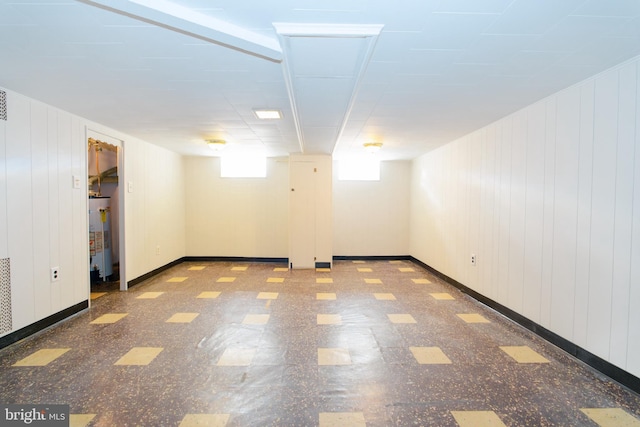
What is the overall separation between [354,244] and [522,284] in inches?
166

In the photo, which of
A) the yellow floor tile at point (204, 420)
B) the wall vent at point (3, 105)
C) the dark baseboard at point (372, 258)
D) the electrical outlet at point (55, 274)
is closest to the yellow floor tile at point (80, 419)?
the yellow floor tile at point (204, 420)

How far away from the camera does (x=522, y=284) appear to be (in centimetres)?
336

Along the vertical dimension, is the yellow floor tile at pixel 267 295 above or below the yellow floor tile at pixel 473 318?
below

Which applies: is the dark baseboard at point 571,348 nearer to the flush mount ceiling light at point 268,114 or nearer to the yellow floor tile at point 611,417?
the yellow floor tile at point 611,417

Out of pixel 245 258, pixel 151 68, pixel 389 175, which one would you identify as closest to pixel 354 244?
pixel 389 175

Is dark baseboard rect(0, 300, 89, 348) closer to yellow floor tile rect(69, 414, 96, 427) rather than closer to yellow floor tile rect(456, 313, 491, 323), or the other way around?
yellow floor tile rect(69, 414, 96, 427)

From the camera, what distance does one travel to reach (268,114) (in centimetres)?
348

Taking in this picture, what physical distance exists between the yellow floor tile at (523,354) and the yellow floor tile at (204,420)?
248 centimetres

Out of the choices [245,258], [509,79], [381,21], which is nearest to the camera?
[381,21]

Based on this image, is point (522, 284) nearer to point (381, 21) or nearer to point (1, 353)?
point (381, 21)

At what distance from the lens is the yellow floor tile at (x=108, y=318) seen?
11.5ft

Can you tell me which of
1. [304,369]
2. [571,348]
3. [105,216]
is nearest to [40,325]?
[105,216]

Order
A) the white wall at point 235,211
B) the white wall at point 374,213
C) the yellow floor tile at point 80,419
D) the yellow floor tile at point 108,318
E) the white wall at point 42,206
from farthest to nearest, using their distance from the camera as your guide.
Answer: the white wall at point 374,213, the white wall at point 235,211, the yellow floor tile at point 108,318, the white wall at point 42,206, the yellow floor tile at point 80,419

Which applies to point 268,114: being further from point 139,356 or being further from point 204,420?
point 204,420
